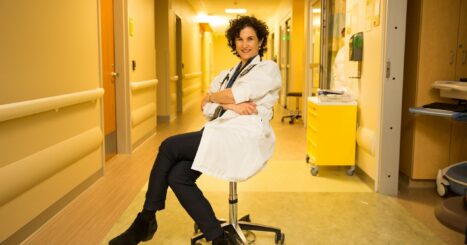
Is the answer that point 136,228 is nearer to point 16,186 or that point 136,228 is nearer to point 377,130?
point 16,186

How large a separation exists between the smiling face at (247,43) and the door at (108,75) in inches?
112

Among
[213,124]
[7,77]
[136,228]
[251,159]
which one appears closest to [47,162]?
[7,77]

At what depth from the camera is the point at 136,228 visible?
2.51 m

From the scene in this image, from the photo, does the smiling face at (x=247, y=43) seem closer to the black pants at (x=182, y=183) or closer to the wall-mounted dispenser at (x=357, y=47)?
the black pants at (x=182, y=183)

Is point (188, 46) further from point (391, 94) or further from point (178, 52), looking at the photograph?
point (391, 94)

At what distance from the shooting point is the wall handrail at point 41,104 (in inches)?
98.4

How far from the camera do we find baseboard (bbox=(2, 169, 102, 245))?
277 cm

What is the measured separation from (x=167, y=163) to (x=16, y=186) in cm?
98

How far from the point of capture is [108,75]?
5.27 m

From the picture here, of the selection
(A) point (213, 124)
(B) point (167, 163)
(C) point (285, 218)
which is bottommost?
(C) point (285, 218)

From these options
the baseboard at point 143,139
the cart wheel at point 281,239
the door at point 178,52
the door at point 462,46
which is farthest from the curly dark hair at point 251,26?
the door at point 178,52

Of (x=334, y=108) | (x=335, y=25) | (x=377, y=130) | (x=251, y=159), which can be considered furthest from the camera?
(x=335, y=25)

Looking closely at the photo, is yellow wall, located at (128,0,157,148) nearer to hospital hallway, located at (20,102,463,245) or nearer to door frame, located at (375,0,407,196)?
hospital hallway, located at (20,102,463,245)

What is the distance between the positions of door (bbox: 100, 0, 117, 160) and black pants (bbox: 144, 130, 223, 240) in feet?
9.53
